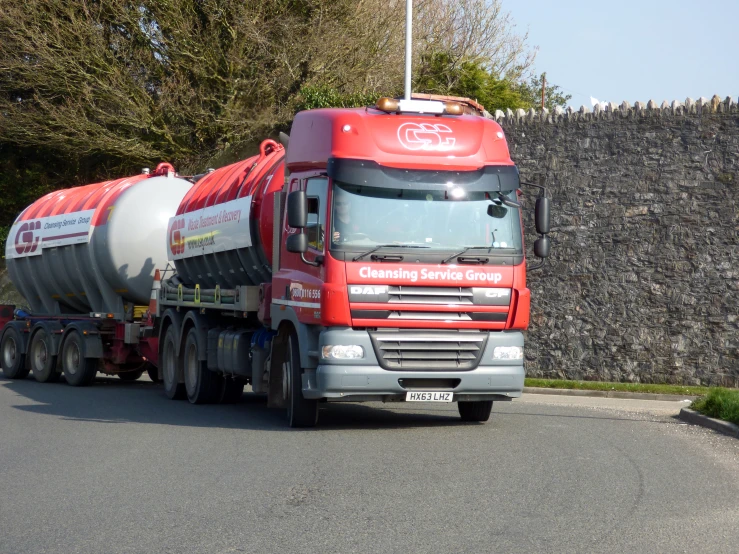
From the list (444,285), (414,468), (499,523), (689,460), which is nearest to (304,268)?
(444,285)

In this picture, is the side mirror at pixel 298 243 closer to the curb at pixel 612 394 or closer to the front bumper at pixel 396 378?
the front bumper at pixel 396 378

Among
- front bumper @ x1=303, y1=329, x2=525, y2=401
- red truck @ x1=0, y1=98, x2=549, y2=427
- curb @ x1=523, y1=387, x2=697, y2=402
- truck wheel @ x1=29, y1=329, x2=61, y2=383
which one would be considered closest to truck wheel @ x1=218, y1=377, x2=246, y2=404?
red truck @ x1=0, y1=98, x2=549, y2=427

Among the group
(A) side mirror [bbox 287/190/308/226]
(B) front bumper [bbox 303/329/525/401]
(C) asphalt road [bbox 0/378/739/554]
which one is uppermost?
(A) side mirror [bbox 287/190/308/226]

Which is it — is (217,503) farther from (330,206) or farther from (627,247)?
(627,247)

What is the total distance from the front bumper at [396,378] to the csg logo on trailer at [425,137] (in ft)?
6.80

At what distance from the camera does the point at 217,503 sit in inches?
309

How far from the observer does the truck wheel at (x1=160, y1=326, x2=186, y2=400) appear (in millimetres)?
16391

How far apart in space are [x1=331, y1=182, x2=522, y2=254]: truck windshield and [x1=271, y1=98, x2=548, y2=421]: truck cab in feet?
0.04

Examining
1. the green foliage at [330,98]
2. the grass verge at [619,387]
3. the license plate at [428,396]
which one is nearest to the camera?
the license plate at [428,396]

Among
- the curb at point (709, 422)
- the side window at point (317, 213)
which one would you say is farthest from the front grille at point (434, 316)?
the curb at point (709, 422)

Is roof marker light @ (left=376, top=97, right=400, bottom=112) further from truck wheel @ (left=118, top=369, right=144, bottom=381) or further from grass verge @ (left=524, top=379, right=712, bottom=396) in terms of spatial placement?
truck wheel @ (left=118, top=369, right=144, bottom=381)

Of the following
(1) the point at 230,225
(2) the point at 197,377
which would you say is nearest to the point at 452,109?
(1) the point at 230,225

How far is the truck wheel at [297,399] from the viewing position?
1205 centimetres

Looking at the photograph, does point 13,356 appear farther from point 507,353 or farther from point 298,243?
point 507,353
